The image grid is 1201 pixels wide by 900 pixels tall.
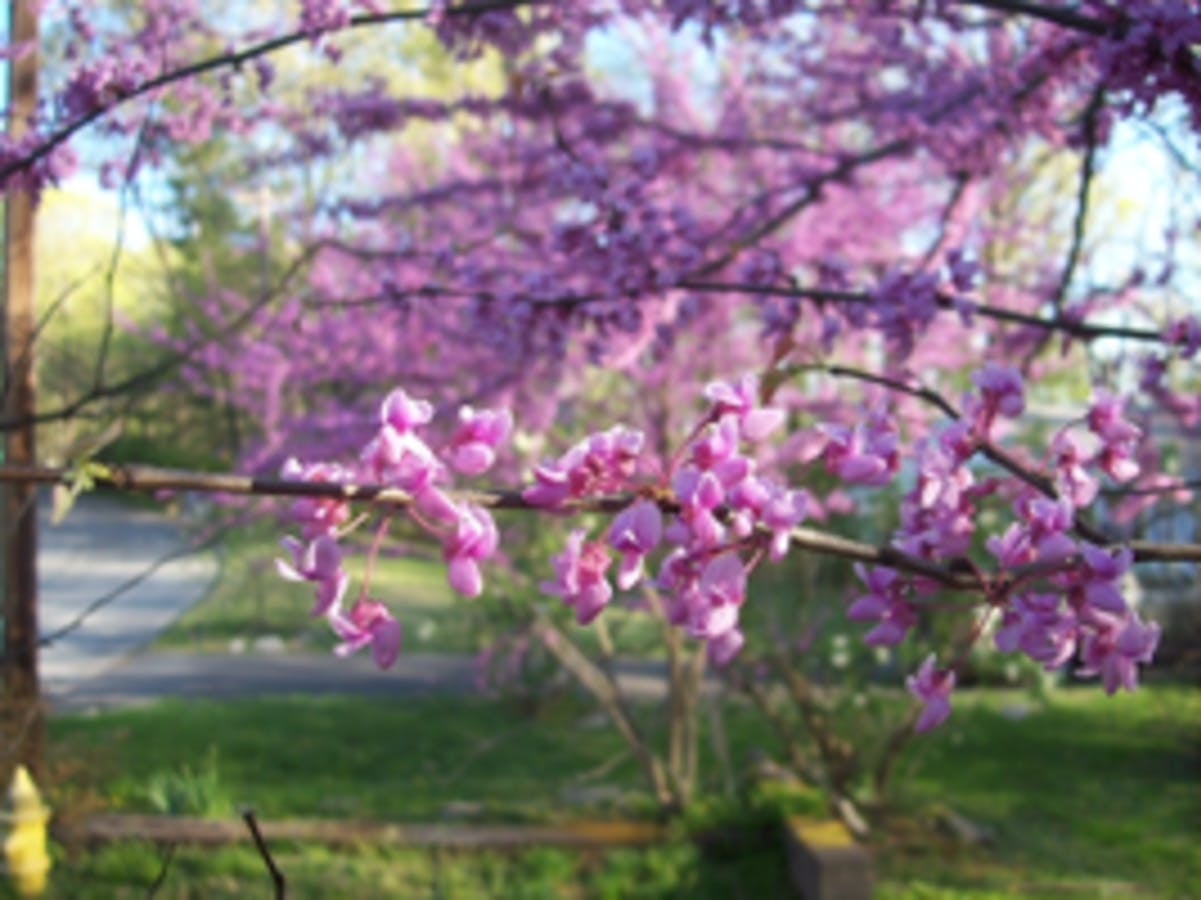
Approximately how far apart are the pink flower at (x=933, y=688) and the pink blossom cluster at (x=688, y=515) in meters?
0.30

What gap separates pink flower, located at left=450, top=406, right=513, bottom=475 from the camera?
1.09 meters

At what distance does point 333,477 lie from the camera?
114 cm

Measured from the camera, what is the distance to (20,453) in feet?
15.8

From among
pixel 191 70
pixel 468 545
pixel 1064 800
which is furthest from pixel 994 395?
pixel 1064 800

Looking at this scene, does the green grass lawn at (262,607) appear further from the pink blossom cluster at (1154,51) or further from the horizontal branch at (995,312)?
the pink blossom cluster at (1154,51)

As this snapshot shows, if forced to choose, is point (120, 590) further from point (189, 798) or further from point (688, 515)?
point (189, 798)

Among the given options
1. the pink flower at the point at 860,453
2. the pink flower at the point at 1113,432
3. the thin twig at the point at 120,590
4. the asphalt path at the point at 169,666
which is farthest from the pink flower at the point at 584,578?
the asphalt path at the point at 169,666

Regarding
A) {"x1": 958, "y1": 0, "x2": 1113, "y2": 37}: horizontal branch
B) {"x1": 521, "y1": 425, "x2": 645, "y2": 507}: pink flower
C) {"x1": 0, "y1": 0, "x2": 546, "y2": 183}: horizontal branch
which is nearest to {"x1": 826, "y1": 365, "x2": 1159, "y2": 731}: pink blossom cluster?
{"x1": 521, "y1": 425, "x2": 645, "y2": 507}: pink flower

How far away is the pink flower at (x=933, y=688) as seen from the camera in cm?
129

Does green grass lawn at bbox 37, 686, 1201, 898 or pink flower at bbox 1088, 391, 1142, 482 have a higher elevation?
pink flower at bbox 1088, 391, 1142, 482

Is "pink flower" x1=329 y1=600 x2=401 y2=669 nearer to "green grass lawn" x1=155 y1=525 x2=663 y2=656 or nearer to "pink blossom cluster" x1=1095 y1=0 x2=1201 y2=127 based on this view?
"pink blossom cluster" x1=1095 y1=0 x2=1201 y2=127

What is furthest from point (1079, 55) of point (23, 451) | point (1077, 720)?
point (1077, 720)

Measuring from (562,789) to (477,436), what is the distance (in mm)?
5565

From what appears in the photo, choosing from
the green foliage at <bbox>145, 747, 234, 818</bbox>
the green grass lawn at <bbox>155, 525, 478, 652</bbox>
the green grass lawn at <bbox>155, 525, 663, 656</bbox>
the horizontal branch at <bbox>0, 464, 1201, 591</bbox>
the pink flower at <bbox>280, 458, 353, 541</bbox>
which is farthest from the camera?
the green grass lawn at <bbox>155, 525, 478, 652</bbox>
